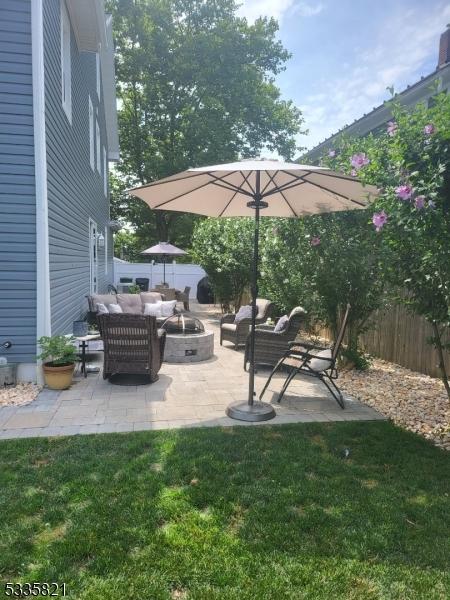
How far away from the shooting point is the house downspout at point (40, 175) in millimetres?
5070

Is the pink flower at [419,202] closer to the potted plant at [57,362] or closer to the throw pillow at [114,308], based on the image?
the potted plant at [57,362]

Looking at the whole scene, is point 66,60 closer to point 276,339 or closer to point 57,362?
point 57,362

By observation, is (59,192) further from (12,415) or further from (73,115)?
(12,415)

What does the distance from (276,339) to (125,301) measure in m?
4.29

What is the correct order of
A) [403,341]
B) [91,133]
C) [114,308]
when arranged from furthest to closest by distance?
[91,133] < [114,308] < [403,341]

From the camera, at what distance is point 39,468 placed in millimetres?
3107

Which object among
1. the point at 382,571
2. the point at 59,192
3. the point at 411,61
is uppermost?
the point at 411,61

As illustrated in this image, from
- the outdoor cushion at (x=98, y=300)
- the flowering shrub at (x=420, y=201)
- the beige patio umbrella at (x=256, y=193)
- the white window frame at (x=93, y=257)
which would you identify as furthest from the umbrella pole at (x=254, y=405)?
the white window frame at (x=93, y=257)

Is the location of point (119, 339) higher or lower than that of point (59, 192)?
lower

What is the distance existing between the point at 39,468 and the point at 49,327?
98.6 inches

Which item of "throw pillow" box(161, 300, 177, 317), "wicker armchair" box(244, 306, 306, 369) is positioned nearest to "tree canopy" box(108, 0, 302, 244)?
"throw pillow" box(161, 300, 177, 317)

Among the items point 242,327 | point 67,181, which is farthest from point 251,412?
point 67,181

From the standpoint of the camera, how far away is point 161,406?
15.0ft

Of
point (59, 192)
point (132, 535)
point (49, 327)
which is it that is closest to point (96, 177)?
point (59, 192)
